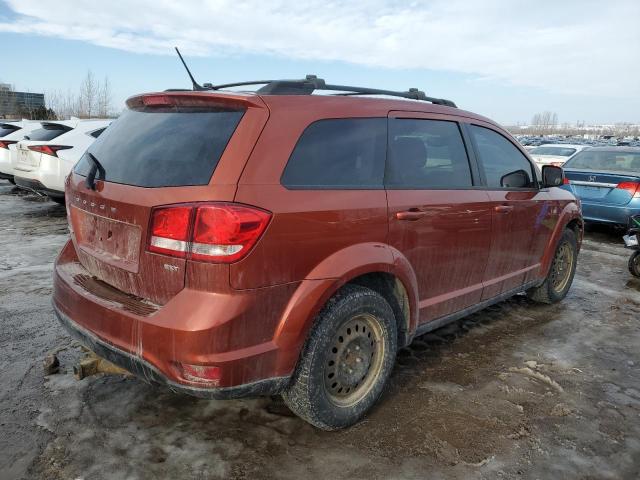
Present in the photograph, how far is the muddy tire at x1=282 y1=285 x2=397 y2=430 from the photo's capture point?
2.59 meters

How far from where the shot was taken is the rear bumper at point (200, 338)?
222 cm

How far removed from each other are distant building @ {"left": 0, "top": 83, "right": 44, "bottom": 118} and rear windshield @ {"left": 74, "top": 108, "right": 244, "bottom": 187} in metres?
52.7

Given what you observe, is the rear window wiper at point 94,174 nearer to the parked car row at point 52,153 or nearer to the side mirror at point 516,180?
the side mirror at point 516,180

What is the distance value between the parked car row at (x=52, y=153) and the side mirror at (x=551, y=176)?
662 centimetres

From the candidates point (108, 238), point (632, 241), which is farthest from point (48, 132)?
point (632, 241)

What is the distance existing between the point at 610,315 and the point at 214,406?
3.90 metres

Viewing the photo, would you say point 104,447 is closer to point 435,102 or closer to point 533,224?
point 435,102

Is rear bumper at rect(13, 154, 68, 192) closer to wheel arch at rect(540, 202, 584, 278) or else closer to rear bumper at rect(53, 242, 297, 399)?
rear bumper at rect(53, 242, 297, 399)

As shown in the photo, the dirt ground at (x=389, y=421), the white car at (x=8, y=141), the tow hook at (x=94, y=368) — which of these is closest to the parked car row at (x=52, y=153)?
the white car at (x=8, y=141)

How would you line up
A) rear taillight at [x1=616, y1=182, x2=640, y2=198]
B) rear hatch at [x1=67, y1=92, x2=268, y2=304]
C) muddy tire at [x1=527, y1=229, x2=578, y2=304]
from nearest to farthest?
rear hatch at [x1=67, y1=92, x2=268, y2=304], muddy tire at [x1=527, y1=229, x2=578, y2=304], rear taillight at [x1=616, y1=182, x2=640, y2=198]

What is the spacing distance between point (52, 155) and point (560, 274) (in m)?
7.58

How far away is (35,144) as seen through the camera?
8.41 meters

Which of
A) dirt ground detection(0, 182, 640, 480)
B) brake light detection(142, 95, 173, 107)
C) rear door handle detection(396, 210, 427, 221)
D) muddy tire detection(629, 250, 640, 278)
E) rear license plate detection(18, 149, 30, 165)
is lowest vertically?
dirt ground detection(0, 182, 640, 480)

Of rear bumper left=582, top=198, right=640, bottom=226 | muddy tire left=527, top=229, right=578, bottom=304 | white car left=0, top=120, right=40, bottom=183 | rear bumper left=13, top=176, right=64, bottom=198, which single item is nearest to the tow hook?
muddy tire left=527, top=229, right=578, bottom=304
